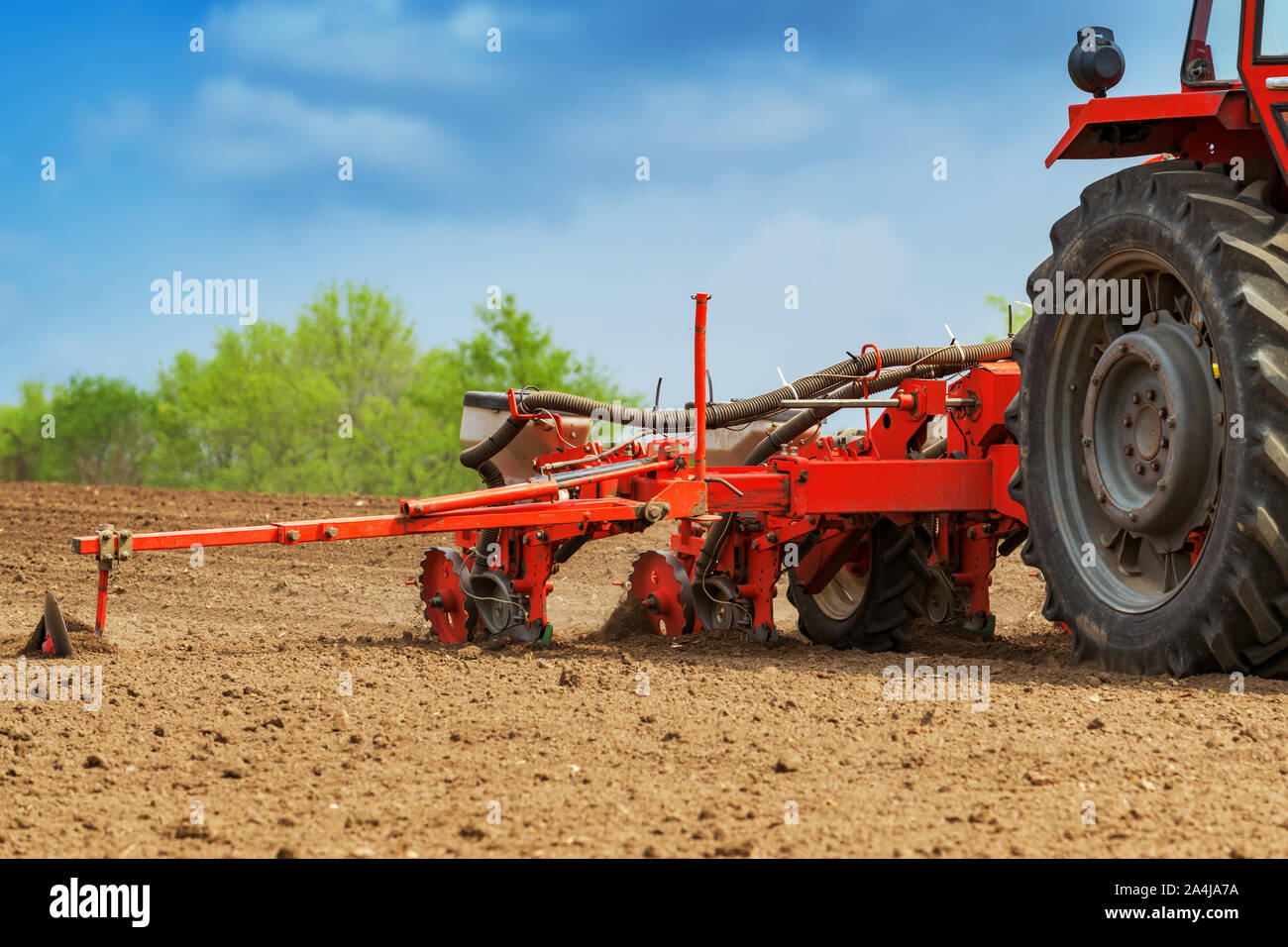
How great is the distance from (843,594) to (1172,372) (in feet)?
10.3

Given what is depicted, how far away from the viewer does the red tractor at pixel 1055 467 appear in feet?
15.3

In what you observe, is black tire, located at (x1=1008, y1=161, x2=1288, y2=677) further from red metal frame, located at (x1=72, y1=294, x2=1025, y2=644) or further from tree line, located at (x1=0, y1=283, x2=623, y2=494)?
tree line, located at (x1=0, y1=283, x2=623, y2=494)

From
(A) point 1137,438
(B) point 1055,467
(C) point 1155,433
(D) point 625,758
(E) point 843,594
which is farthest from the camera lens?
(E) point 843,594

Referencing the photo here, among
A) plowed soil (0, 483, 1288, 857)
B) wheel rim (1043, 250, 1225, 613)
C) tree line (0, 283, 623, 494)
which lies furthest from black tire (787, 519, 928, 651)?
tree line (0, 283, 623, 494)

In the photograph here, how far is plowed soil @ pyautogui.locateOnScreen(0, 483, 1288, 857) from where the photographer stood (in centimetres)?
329

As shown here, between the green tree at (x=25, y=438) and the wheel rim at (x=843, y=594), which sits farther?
the green tree at (x=25, y=438)

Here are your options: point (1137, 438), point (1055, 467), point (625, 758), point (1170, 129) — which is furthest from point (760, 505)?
point (625, 758)

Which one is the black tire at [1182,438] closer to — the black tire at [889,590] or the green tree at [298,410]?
the black tire at [889,590]

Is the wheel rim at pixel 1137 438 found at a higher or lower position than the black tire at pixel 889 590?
higher

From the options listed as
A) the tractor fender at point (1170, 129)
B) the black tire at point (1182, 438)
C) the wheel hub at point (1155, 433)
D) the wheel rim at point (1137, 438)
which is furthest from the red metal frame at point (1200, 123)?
the wheel hub at point (1155, 433)

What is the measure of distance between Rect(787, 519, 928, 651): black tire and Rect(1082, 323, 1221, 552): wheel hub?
1672 millimetres

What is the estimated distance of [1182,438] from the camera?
4938 mm

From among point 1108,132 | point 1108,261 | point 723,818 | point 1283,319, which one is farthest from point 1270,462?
point 723,818

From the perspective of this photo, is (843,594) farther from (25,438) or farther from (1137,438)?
(25,438)
